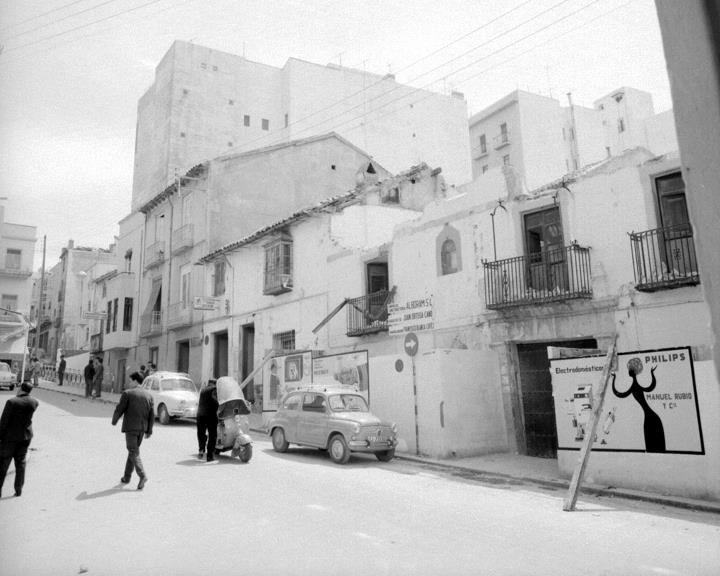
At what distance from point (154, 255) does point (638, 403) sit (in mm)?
28211

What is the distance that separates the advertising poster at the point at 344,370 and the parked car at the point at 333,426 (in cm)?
181

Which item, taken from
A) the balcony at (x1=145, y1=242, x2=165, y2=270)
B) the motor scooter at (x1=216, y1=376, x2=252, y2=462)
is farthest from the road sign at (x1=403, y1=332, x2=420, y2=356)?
the balcony at (x1=145, y1=242, x2=165, y2=270)

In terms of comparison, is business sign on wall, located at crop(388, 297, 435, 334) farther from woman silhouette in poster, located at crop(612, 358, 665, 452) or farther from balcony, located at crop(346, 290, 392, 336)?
woman silhouette in poster, located at crop(612, 358, 665, 452)

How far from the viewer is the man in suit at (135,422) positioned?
26.6 feet

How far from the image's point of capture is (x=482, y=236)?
1460 centimetres

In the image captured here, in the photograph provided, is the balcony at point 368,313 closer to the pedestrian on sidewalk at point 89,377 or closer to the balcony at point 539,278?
the balcony at point 539,278

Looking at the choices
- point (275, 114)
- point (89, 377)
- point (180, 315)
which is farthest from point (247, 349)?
point (275, 114)

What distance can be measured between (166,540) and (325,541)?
1.66 m

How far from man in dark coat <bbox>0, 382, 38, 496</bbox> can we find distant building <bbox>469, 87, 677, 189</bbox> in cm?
3627

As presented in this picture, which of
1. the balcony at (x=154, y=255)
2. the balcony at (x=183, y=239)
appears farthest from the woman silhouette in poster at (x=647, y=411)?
the balcony at (x=154, y=255)

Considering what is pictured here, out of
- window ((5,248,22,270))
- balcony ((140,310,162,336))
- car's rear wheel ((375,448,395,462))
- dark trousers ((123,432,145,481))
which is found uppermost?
window ((5,248,22,270))

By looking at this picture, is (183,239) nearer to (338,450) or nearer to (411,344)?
(411,344)

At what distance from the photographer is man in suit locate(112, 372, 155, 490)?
8.10m

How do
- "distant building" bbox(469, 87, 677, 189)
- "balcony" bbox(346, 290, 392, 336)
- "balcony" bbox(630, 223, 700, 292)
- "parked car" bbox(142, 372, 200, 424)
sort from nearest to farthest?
"balcony" bbox(630, 223, 700, 292), "balcony" bbox(346, 290, 392, 336), "parked car" bbox(142, 372, 200, 424), "distant building" bbox(469, 87, 677, 189)
